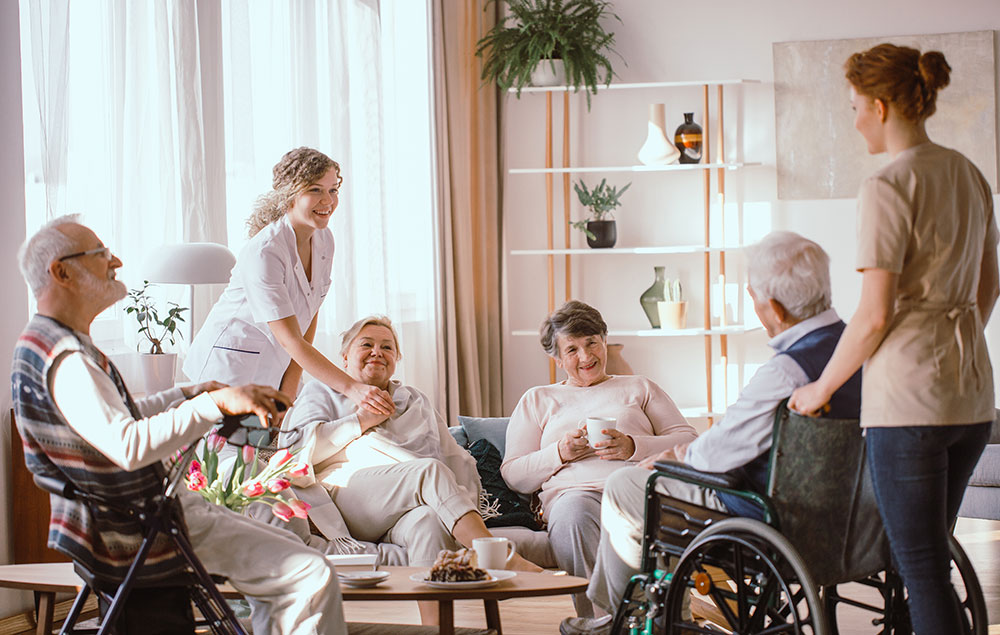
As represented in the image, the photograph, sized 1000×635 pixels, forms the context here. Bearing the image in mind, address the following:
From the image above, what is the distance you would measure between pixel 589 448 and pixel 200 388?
145 cm

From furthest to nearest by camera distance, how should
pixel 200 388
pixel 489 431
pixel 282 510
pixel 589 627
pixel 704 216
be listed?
pixel 704 216, pixel 489 431, pixel 589 627, pixel 282 510, pixel 200 388

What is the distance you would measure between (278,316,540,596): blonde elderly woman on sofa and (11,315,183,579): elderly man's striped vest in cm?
115

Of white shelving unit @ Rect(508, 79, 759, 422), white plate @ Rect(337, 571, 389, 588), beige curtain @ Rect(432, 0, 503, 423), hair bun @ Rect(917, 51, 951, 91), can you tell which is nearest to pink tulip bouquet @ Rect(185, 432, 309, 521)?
white plate @ Rect(337, 571, 389, 588)

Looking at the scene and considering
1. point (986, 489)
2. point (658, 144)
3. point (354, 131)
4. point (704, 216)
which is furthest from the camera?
point (704, 216)

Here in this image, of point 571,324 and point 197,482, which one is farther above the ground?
point 571,324

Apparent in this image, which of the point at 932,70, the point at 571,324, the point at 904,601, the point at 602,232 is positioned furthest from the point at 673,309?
the point at 932,70

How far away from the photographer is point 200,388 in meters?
2.20

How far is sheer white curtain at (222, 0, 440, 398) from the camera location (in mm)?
4203

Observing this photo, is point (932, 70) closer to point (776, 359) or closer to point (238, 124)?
point (776, 359)

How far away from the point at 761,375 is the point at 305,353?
1.46 meters

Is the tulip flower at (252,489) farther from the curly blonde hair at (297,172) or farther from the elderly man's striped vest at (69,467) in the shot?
the curly blonde hair at (297,172)

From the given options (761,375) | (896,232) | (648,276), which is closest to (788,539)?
(761,375)

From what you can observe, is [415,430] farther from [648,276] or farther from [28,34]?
[648,276]

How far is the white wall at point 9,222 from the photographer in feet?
10.5
